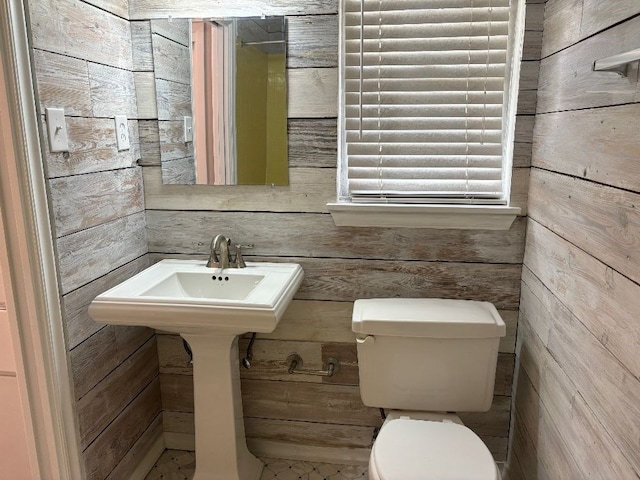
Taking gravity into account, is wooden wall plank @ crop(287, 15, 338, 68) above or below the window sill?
above

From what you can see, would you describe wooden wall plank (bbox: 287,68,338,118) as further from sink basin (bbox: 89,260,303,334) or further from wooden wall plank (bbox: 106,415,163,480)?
wooden wall plank (bbox: 106,415,163,480)

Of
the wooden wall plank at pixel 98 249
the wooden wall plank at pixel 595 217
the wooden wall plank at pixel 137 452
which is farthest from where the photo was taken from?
the wooden wall plank at pixel 137 452

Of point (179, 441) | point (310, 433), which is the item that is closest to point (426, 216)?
point (310, 433)

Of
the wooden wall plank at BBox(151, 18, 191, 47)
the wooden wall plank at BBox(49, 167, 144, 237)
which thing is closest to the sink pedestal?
the wooden wall plank at BBox(49, 167, 144, 237)

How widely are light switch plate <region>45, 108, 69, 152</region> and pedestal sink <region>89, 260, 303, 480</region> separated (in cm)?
45

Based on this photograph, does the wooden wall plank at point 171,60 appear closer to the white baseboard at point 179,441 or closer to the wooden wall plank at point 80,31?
the wooden wall plank at point 80,31

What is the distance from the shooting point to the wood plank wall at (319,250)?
5.58 ft

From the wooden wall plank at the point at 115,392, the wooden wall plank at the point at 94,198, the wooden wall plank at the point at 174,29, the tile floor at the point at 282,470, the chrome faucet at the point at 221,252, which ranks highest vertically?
the wooden wall plank at the point at 174,29

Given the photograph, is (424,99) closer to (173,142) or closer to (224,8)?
(224,8)

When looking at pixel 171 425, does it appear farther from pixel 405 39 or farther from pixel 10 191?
pixel 405 39

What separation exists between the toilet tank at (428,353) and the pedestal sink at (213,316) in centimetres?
32

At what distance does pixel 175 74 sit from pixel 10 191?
73cm

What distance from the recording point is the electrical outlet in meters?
1.69

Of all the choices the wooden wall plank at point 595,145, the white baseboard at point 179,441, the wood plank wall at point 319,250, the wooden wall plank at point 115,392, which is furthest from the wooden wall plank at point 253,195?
the white baseboard at point 179,441
